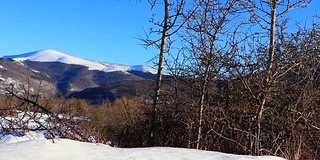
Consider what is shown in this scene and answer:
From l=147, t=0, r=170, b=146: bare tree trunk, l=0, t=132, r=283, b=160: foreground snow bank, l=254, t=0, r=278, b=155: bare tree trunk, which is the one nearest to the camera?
l=0, t=132, r=283, b=160: foreground snow bank

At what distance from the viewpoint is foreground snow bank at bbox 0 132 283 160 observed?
4.04 meters

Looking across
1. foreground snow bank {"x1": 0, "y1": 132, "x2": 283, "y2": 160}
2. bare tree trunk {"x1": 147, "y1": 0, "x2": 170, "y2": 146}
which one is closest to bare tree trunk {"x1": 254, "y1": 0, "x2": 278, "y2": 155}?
bare tree trunk {"x1": 147, "y1": 0, "x2": 170, "y2": 146}

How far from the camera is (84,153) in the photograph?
13.9 feet

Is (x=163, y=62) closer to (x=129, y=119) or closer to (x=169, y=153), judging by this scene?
(x=129, y=119)

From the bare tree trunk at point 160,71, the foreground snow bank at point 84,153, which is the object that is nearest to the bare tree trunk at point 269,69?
the bare tree trunk at point 160,71

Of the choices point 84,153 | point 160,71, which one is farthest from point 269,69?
point 84,153

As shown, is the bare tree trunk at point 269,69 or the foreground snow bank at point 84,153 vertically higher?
the bare tree trunk at point 269,69

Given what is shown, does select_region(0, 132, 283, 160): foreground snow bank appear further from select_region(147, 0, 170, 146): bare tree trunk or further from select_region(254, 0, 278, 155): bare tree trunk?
select_region(147, 0, 170, 146): bare tree trunk

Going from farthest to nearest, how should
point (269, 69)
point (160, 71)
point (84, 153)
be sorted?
point (160, 71), point (269, 69), point (84, 153)

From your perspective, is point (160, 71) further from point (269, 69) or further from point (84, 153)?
point (84, 153)

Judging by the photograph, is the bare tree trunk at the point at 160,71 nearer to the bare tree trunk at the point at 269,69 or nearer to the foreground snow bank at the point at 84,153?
the bare tree trunk at the point at 269,69

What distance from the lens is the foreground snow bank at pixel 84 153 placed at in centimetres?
404

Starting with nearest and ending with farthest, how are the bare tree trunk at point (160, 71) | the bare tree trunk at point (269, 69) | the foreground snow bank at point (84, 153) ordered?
1. the foreground snow bank at point (84, 153)
2. the bare tree trunk at point (269, 69)
3. the bare tree trunk at point (160, 71)

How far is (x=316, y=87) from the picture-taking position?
8.28m
